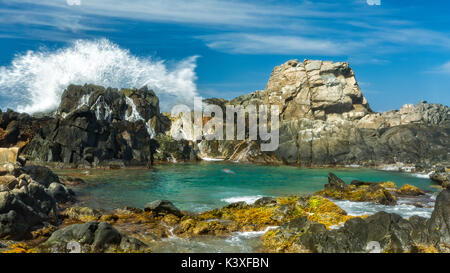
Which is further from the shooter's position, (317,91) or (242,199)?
(317,91)

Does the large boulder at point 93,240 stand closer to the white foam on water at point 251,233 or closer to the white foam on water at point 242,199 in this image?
the white foam on water at point 251,233

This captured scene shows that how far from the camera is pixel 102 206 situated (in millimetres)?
28594

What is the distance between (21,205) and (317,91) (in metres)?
109

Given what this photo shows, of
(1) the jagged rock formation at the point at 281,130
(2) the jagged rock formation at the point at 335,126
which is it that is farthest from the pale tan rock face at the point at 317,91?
(1) the jagged rock formation at the point at 281,130

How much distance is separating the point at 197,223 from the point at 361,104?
369 ft

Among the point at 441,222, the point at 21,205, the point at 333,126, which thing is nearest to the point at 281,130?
the point at 333,126

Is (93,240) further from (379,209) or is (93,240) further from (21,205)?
(379,209)

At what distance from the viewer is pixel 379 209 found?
28.2 meters

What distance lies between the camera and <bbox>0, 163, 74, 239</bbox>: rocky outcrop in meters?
17.4

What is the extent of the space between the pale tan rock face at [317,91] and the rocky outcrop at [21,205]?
9796 cm
